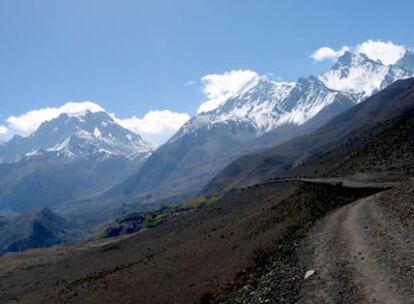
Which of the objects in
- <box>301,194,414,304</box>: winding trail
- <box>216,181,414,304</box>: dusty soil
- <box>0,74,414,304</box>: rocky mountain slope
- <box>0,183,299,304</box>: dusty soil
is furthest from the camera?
<box>0,183,299,304</box>: dusty soil

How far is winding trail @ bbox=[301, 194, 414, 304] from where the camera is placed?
819 inches

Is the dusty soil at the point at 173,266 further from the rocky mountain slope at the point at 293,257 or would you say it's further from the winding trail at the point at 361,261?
the winding trail at the point at 361,261

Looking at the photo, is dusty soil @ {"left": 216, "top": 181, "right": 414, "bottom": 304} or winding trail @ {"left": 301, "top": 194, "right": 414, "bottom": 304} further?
dusty soil @ {"left": 216, "top": 181, "right": 414, "bottom": 304}

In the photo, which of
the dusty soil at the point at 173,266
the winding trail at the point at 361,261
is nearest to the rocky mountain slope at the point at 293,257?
the winding trail at the point at 361,261

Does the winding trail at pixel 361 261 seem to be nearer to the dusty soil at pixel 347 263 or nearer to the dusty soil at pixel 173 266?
the dusty soil at pixel 347 263

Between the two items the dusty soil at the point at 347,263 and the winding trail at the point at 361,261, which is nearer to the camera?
the winding trail at the point at 361,261

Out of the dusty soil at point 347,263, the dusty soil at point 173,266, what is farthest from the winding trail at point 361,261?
the dusty soil at point 173,266

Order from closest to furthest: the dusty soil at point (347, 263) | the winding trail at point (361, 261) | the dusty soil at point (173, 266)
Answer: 1. the winding trail at point (361, 261)
2. the dusty soil at point (347, 263)
3. the dusty soil at point (173, 266)

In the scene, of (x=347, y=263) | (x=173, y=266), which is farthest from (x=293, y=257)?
(x=173, y=266)

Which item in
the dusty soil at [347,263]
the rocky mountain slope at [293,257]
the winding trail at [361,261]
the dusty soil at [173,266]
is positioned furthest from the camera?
the dusty soil at [173,266]

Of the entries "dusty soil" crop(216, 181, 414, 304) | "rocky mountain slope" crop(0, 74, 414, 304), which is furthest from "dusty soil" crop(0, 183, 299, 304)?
"dusty soil" crop(216, 181, 414, 304)

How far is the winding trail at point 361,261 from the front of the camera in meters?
20.8

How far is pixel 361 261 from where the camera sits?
24672mm

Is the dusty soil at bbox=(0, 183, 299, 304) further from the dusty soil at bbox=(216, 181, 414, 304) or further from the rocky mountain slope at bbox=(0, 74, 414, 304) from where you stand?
the dusty soil at bbox=(216, 181, 414, 304)
